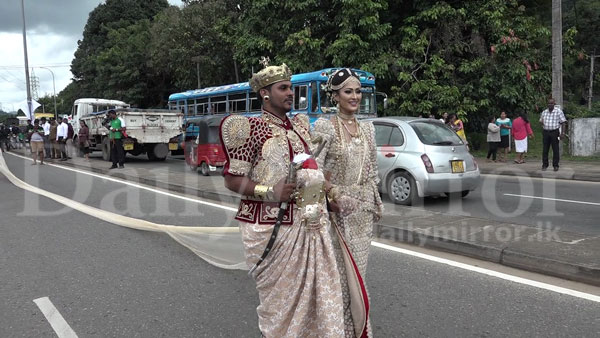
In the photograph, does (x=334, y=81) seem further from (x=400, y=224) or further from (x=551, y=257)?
(x=400, y=224)

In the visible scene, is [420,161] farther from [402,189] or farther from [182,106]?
[182,106]

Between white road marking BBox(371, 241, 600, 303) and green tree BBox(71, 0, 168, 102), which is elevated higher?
green tree BBox(71, 0, 168, 102)

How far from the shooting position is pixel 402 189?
864cm

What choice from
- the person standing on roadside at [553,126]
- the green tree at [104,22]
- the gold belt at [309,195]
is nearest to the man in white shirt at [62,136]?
the person standing on roadside at [553,126]

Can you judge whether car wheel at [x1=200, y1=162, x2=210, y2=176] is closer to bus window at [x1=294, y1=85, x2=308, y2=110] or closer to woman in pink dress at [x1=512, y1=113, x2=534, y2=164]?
bus window at [x1=294, y1=85, x2=308, y2=110]

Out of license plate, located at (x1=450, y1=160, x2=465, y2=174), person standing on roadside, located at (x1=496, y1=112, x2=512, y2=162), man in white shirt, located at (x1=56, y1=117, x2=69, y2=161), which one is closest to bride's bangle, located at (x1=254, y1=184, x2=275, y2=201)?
license plate, located at (x1=450, y1=160, x2=465, y2=174)

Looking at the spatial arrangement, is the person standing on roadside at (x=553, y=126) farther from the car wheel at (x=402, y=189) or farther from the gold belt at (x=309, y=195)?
the gold belt at (x=309, y=195)

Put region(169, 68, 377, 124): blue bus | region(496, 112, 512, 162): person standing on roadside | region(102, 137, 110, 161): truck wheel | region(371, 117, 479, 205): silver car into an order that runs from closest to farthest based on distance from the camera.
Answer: region(371, 117, 479, 205): silver car → region(169, 68, 377, 124): blue bus → region(496, 112, 512, 162): person standing on roadside → region(102, 137, 110, 161): truck wheel

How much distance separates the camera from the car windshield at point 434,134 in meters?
8.61

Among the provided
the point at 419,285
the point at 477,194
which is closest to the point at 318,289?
the point at 419,285

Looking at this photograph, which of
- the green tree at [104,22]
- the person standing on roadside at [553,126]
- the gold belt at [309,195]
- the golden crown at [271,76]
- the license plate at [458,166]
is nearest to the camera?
the gold belt at [309,195]

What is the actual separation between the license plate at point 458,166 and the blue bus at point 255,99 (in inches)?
111

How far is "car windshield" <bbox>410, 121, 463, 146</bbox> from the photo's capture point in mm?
8609

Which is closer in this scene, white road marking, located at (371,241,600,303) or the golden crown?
the golden crown
